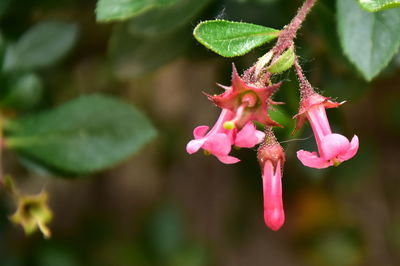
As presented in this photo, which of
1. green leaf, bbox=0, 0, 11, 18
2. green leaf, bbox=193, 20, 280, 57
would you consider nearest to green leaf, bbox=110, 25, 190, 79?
green leaf, bbox=0, 0, 11, 18

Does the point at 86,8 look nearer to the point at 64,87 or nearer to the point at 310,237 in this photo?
the point at 64,87

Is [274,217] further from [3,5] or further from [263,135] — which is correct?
[3,5]

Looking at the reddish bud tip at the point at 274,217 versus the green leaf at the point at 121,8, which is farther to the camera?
the green leaf at the point at 121,8

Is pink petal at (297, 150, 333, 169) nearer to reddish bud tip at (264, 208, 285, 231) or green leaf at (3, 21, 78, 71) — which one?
reddish bud tip at (264, 208, 285, 231)

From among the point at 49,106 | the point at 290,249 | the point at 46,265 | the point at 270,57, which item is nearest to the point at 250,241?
the point at 290,249

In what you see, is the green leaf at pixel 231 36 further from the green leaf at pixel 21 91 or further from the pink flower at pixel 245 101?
the green leaf at pixel 21 91

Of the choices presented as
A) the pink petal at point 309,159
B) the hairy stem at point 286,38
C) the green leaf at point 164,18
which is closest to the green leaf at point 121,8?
the green leaf at point 164,18
